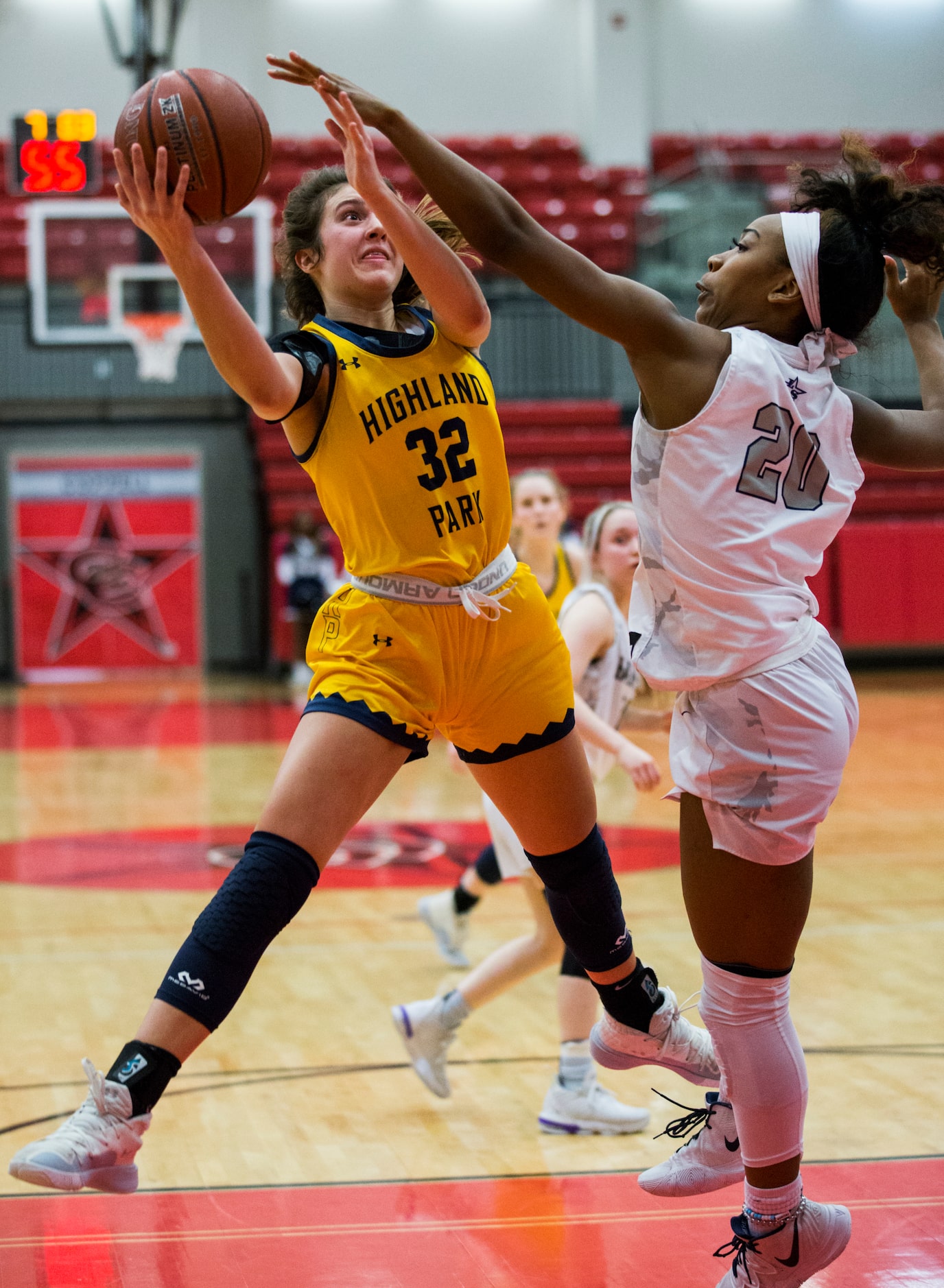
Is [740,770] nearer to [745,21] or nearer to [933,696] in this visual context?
[933,696]

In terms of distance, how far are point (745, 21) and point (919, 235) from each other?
17573 mm

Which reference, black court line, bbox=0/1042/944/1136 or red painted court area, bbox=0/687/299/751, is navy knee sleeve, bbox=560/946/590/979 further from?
red painted court area, bbox=0/687/299/751

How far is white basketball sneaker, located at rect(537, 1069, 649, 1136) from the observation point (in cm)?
362

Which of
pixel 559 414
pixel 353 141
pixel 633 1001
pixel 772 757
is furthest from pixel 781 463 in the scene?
pixel 559 414

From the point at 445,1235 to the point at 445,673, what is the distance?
1099 millimetres

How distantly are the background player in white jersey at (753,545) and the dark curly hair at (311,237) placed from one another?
582 millimetres

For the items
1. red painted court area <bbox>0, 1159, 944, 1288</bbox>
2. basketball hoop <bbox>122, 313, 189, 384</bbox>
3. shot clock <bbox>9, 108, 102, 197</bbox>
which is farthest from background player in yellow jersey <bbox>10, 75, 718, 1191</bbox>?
basketball hoop <bbox>122, 313, 189, 384</bbox>

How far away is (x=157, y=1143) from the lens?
11.6 feet

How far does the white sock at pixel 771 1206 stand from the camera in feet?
8.09

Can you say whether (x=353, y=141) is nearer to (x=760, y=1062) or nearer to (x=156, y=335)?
(x=760, y=1062)

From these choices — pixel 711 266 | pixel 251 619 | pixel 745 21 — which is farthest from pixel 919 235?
pixel 745 21

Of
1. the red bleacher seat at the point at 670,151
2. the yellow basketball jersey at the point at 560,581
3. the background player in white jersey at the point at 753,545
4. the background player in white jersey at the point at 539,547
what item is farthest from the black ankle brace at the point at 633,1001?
the red bleacher seat at the point at 670,151

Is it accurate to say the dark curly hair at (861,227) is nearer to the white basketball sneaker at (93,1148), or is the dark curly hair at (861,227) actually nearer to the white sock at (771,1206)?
the white sock at (771,1206)

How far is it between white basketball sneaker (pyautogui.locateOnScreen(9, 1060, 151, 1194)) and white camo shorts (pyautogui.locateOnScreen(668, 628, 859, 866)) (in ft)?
3.37
